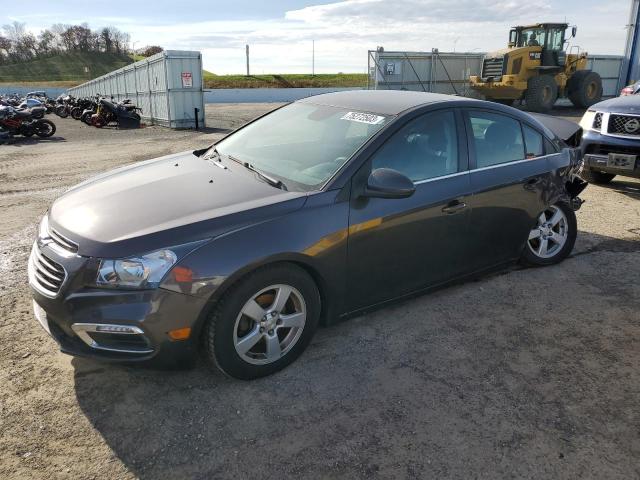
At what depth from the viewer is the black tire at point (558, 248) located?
462cm

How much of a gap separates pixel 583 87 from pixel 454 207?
66.4 feet

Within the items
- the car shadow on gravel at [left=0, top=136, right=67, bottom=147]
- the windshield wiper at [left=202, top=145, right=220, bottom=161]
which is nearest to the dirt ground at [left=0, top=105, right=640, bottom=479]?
the windshield wiper at [left=202, top=145, right=220, bottom=161]

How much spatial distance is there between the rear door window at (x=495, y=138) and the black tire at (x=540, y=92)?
54.1ft

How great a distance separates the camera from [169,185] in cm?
331

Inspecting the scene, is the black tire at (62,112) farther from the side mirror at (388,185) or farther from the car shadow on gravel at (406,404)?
the side mirror at (388,185)

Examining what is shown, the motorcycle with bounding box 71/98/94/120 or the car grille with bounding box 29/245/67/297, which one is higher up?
the car grille with bounding box 29/245/67/297

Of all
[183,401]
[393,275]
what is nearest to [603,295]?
[393,275]

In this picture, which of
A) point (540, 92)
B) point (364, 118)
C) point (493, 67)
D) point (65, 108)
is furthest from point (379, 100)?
point (65, 108)

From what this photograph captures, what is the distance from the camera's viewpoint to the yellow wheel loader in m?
18.8

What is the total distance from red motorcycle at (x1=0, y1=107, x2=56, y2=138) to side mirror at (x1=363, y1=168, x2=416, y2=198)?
15.2 meters

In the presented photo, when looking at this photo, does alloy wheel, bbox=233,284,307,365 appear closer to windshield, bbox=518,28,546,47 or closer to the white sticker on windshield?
the white sticker on windshield

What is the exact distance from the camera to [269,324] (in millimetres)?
2945

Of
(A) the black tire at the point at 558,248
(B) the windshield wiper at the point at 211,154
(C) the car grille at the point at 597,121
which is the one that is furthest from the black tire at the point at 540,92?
(B) the windshield wiper at the point at 211,154

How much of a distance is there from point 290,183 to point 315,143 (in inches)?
19.6
